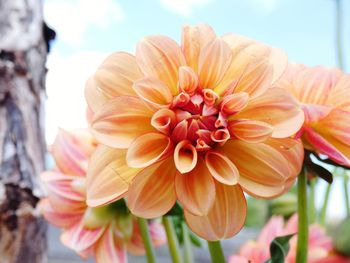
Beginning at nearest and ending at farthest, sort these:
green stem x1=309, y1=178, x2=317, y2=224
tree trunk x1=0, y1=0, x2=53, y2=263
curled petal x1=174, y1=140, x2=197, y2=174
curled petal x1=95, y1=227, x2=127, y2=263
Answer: curled petal x1=174, y1=140, x2=197, y2=174 < curled petal x1=95, y1=227, x2=127, y2=263 < green stem x1=309, y1=178, x2=317, y2=224 < tree trunk x1=0, y1=0, x2=53, y2=263

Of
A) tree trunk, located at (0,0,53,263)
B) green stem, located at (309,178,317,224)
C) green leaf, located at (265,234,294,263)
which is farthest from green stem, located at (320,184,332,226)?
tree trunk, located at (0,0,53,263)

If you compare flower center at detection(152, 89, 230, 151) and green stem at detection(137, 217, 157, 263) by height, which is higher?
flower center at detection(152, 89, 230, 151)

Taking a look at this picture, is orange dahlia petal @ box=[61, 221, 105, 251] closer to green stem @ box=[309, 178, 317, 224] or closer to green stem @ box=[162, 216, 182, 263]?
green stem @ box=[162, 216, 182, 263]

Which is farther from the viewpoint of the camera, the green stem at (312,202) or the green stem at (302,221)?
the green stem at (312,202)

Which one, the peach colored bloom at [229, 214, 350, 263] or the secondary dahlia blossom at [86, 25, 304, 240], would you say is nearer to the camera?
the secondary dahlia blossom at [86, 25, 304, 240]

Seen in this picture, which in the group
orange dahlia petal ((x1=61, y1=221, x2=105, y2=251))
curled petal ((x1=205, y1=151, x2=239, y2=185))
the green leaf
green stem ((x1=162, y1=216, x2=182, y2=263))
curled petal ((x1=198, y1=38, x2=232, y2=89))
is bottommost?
orange dahlia petal ((x1=61, y1=221, x2=105, y2=251))

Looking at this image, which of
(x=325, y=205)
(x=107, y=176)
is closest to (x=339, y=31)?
(x=325, y=205)

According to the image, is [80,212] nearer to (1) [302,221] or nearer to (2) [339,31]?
(1) [302,221]

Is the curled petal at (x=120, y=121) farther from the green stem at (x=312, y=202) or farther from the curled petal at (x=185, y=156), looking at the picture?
the green stem at (x=312, y=202)

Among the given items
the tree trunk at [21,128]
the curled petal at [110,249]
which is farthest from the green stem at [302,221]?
the tree trunk at [21,128]
